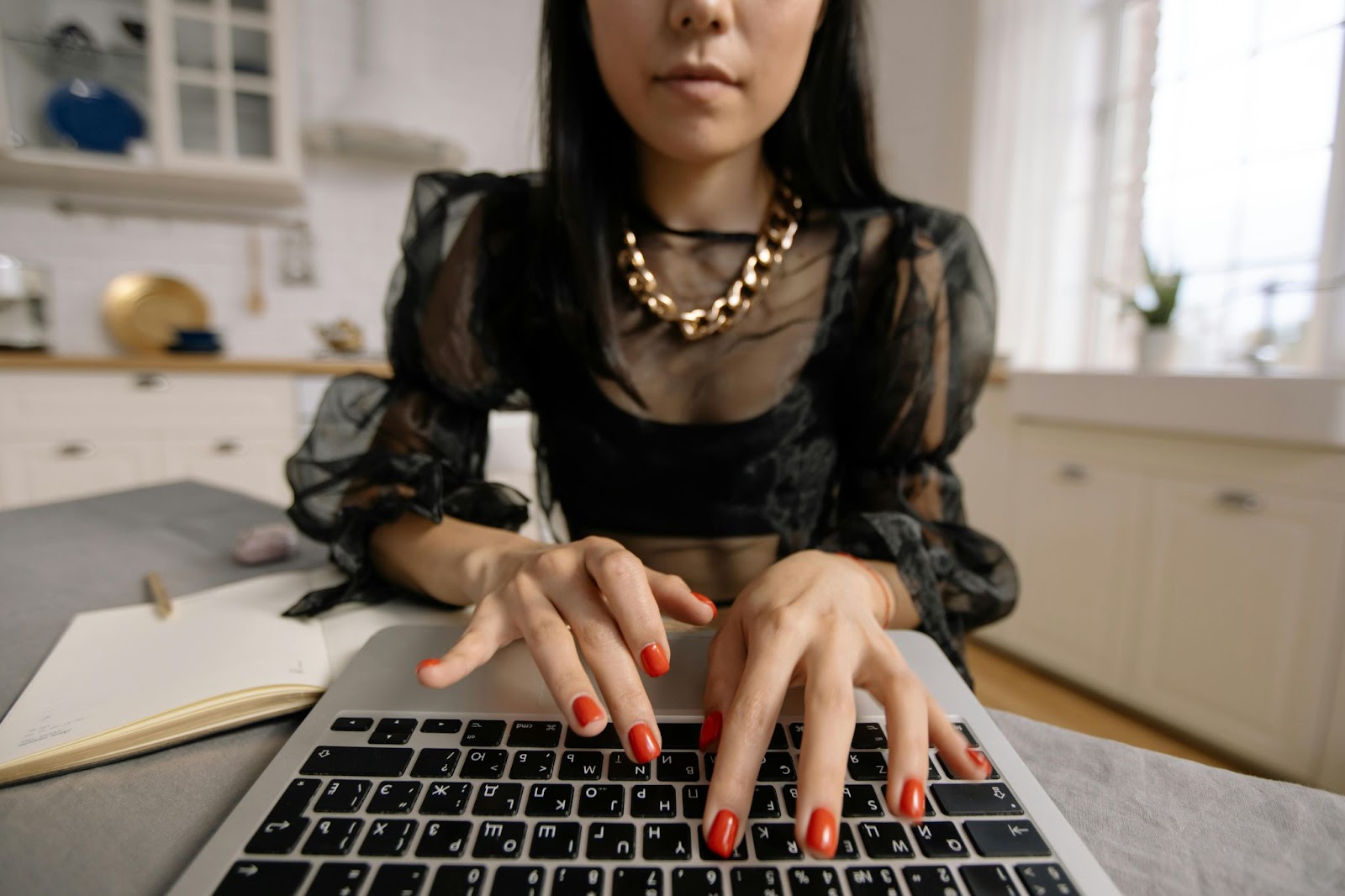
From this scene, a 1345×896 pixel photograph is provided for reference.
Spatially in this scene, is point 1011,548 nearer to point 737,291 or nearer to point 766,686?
point 737,291

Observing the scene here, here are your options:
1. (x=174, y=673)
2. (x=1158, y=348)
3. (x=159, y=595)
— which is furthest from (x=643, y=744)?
(x=1158, y=348)

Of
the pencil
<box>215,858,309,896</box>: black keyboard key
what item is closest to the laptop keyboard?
<box>215,858,309,896</box>: black keyboard key

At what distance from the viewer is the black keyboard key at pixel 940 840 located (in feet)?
0.78

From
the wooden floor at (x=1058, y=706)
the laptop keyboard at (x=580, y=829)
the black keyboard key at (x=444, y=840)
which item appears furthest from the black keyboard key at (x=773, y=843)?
the wooden floor at (x=1058, y=706)

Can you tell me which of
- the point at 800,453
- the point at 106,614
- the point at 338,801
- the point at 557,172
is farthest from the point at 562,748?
the point at 557,172

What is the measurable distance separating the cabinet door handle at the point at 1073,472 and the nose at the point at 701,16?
1590 mm

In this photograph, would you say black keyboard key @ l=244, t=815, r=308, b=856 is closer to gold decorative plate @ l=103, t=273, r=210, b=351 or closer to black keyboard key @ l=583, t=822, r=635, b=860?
black keyboard key @ l=583, t=822, r=635, b=860

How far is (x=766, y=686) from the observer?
30 cm

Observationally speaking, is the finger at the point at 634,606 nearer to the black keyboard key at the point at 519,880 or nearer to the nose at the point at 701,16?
the black keyboard key at the point at 519,880

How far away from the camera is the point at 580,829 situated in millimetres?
243

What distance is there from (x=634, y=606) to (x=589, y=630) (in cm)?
3

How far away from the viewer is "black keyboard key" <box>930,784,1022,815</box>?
0.26 meters

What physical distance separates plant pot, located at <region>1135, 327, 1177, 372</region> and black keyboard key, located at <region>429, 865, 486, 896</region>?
1.96m

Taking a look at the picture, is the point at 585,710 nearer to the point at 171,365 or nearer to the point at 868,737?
the point at 868,737
